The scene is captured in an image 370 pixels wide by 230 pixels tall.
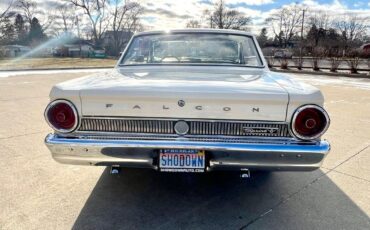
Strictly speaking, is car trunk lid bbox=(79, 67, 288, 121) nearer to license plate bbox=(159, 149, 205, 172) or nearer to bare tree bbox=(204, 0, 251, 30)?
license plate bbox=(159, 149, 205, 172)

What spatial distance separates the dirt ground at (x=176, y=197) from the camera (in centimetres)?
265

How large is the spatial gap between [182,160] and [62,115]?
1050mm

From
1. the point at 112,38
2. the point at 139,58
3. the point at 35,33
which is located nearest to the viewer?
the point at 139,58

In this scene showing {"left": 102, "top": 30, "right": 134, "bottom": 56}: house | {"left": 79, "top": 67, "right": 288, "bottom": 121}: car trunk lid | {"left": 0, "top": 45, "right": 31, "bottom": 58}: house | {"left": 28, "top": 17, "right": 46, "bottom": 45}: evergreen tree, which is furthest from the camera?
{"left": 28, "top": 17, "right": 46, "bottom": 45}: evergreen tree

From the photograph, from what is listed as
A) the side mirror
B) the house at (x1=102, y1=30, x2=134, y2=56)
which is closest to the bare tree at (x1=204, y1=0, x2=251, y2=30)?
the house at (x1=102, y1=30, x2=134, y2=56)

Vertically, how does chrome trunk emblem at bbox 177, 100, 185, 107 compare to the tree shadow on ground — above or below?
above

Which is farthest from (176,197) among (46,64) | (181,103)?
(46,64)

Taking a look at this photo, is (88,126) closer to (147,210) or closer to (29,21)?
(147,210)

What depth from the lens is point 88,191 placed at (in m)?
3.17

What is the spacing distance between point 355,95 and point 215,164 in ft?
31.0

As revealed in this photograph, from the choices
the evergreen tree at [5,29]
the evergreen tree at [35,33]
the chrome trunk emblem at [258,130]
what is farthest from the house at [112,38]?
the chrome trunk emblem at [258,130]

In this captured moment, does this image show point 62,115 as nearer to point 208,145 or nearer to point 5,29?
point 208,145

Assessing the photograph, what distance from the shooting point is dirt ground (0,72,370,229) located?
104 inches

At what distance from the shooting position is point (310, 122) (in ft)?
8.10
